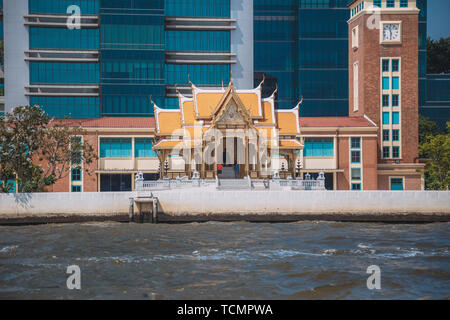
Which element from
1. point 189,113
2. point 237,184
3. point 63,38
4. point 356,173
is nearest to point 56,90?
point 63,38

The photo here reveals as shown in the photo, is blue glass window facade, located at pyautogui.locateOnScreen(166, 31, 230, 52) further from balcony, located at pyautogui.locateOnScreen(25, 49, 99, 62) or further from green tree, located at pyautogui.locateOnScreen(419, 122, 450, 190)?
green tree, located at pyautogui.locateOnScreen(419, 122, 450, 190)

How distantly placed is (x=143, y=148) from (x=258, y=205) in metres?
26.4

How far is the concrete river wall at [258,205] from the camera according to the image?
4078 centimetres

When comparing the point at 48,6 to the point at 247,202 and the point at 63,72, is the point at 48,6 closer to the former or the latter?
the point at 63,72

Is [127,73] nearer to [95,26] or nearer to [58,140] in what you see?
[95,26]

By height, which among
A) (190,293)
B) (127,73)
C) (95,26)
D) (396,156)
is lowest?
(190,293)

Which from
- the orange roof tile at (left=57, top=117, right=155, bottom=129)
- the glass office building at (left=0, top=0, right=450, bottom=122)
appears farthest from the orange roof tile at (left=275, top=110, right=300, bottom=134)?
the glass office building at (left=0, top=0, right=450, bottom=122)

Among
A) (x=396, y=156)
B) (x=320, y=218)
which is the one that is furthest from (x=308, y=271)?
(x=396, y=156)

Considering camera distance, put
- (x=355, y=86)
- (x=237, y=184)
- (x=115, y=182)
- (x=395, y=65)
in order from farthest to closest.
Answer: (x=355, y=86)
(x=395, y=65)
(x=115, y=182)
(x=237, y=184)

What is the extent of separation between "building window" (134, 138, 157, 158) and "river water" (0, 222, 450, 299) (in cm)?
2646

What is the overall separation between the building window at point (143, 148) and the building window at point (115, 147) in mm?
834

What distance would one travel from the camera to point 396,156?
68500 millimetres

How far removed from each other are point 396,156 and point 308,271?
50038mm

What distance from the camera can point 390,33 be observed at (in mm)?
→ 68750
